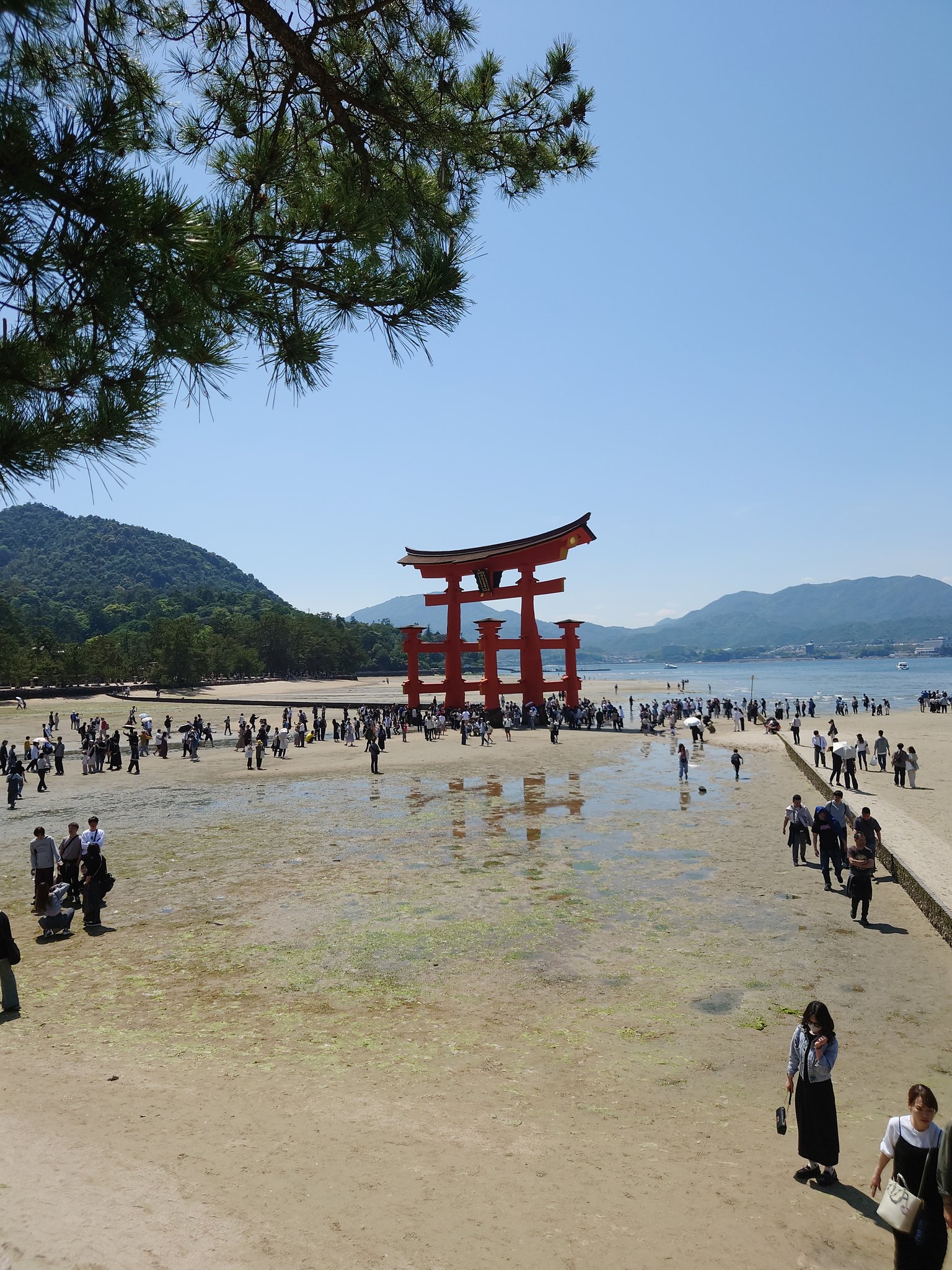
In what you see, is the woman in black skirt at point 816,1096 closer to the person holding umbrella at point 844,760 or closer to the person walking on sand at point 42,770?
the person holding umbrella at point 844,760

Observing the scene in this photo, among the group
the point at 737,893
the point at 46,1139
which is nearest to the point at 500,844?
the point at 737,893

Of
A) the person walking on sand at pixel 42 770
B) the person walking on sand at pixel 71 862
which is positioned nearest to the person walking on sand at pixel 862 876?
the person walking on sand at pixel 71 862

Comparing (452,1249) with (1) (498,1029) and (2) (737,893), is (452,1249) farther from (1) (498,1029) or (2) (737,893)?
(2) (737,893)

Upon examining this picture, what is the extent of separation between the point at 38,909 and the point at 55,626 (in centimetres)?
12541

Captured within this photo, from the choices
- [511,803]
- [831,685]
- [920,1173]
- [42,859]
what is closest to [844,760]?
[511,803]

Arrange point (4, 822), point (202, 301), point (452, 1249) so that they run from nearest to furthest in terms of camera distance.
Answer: point (452, 1249), point (202, 301), point (4, 822)

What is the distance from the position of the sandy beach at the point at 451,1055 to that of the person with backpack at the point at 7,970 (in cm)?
22

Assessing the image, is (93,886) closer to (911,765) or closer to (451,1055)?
(451,1055)

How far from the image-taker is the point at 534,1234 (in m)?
3.95

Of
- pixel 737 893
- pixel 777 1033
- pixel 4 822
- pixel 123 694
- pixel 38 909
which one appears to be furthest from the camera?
pixel 123 694

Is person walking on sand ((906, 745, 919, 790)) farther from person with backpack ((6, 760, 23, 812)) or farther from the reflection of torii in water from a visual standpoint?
person with backpack ((6, 760, 23, 812))

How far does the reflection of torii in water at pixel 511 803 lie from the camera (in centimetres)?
1500

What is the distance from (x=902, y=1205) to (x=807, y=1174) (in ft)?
3.75

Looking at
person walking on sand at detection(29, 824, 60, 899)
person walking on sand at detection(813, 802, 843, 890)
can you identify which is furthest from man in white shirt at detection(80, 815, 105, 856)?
person walking on sand at detection(813, 802, 843, 890)
